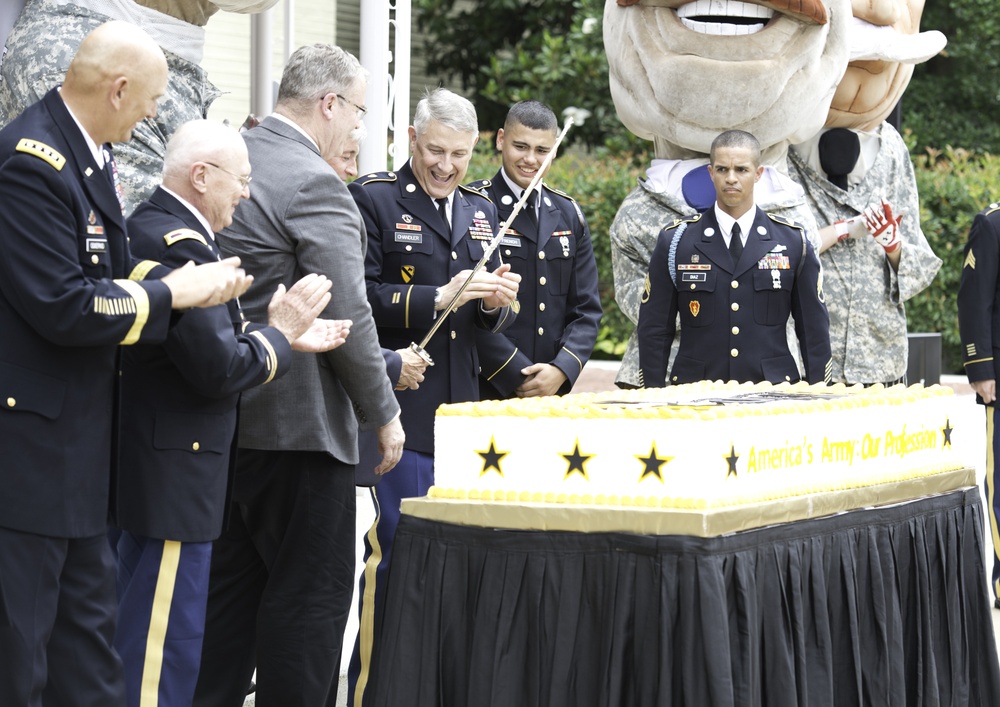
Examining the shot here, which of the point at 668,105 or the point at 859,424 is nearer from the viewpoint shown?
the point at 859,424

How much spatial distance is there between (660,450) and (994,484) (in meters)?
3.14

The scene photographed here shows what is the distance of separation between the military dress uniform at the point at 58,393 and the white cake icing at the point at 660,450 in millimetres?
765

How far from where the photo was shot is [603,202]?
41.6 ft

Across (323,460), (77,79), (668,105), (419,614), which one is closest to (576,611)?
(419,614)

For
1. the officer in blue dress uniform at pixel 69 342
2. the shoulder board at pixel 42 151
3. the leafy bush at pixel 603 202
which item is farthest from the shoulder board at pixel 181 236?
the leafy bush at pixel 603 202

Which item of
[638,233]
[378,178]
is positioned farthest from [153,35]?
[638,233]

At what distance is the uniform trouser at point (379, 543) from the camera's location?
409 centimetres

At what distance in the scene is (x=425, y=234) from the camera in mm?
4438

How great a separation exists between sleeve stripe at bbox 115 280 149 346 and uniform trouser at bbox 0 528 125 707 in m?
0.44

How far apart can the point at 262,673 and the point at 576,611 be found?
3.25 feet

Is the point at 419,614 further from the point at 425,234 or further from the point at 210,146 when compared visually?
the point at 425,234

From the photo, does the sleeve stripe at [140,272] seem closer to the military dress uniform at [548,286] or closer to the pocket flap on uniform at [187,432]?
the pocket flap on uniform at [187,432]

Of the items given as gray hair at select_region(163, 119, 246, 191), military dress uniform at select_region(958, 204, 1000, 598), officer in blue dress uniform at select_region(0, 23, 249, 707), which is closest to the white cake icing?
officer in blue dress uniform at select_region(0, 23, 249, 707)

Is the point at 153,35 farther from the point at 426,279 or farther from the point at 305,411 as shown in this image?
the point at 305,411
